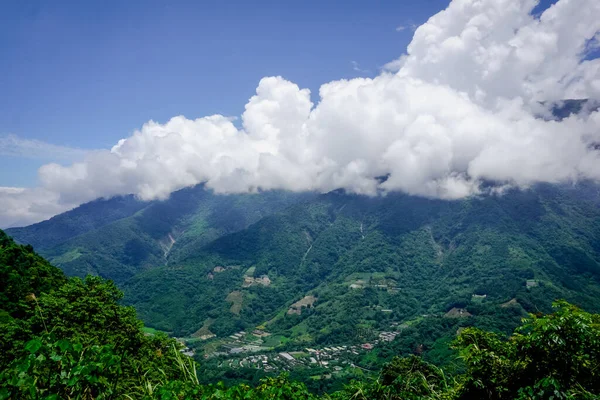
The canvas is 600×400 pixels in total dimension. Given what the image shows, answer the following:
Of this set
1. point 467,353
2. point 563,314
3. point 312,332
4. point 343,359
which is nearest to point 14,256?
point 467,353

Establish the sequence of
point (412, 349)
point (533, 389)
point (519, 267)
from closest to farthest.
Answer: point (533, 389) < point (412, 349) < point (519, 267)

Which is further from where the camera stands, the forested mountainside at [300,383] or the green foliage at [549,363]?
the green foliage at [549,363]

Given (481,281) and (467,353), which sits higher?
(467,353)

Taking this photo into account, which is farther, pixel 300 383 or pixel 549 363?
pixel 300 383

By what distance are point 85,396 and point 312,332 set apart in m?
177

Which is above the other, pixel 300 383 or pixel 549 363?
pixel 300 383

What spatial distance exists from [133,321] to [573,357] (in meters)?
26.7

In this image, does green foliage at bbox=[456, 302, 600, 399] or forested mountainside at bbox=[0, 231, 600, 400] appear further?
green foliage at bbox=[456, 302, 600, 399]

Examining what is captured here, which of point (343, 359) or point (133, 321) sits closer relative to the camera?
point (133, 321)

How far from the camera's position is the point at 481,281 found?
19675 cm

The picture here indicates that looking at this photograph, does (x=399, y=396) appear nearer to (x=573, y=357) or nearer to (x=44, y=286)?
(x=573, y=357)

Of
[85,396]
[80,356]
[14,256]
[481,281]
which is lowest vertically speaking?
[481,281]

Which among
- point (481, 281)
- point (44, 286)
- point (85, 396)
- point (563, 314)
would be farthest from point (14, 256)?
point (481, 281)

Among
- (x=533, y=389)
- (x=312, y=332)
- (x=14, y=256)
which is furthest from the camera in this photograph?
(x=312, y=332)
